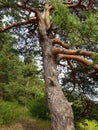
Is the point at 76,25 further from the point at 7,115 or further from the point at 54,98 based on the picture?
the point at 7,115

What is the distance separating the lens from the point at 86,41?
20.8 ft

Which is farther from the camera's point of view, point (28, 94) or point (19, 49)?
point (28, 94)

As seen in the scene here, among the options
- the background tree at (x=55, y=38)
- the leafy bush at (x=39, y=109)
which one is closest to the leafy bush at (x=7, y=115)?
the leafy bush at (x=39, y=109)

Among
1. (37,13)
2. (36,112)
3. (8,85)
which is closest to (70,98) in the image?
(36,112)

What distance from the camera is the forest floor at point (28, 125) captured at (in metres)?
9.60

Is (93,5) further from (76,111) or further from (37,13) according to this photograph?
(76,111)

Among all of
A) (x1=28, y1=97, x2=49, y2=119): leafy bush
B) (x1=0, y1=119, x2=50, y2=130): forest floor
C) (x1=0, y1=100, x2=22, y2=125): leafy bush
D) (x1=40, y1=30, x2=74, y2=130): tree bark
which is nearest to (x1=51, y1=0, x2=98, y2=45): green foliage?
(x1=40, y1=30, x2=74, y2=130): tree bark

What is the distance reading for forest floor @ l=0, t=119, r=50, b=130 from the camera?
9.60 metres

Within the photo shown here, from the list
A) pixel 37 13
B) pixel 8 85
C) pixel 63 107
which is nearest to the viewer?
pixel 63 107

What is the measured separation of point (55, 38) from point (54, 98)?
6.93 feet

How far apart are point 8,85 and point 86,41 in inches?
481

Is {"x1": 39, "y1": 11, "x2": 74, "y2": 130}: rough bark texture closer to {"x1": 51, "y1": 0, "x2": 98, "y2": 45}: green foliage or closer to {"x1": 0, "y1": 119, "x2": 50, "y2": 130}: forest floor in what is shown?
{"x1": 51, "y1": 0, "x2": 98, "y2": 45}: green foliage

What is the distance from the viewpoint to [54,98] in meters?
7.02

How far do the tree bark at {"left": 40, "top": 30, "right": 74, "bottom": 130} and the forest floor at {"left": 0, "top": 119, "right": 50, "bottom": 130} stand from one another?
292cm
